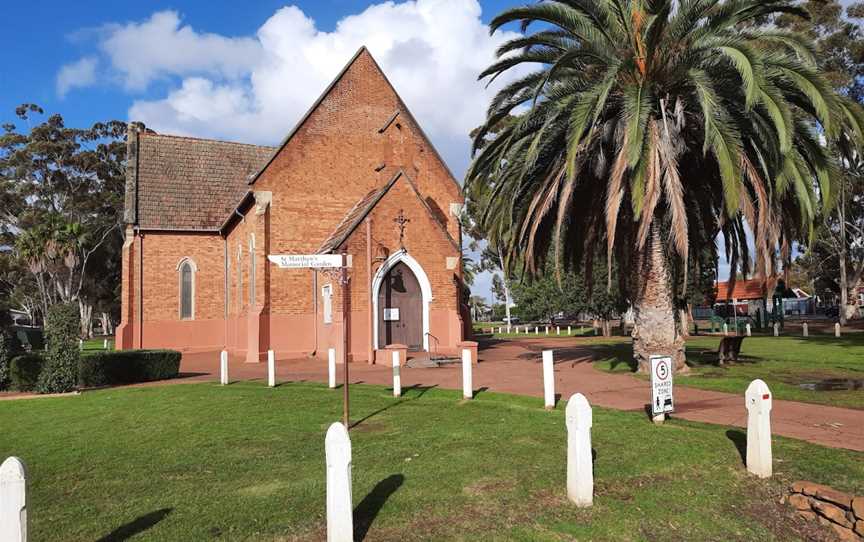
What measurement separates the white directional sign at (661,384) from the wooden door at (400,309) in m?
14.5

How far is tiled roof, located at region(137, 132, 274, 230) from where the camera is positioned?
103 ft

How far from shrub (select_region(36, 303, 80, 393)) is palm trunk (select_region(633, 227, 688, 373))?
14744 mm

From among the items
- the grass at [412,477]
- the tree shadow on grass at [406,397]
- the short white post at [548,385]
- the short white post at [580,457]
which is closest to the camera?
the grass at [412,477]

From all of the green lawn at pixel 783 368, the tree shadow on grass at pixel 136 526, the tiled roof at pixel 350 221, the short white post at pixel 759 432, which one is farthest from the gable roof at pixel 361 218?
the short white post at pixel 759 432

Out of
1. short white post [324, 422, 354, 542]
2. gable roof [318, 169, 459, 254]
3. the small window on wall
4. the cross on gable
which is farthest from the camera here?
the small window on wall

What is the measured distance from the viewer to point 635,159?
1275 cm

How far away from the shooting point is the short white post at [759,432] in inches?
289

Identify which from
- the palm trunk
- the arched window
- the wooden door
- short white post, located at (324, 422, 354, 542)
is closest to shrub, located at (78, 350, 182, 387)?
the wooden door

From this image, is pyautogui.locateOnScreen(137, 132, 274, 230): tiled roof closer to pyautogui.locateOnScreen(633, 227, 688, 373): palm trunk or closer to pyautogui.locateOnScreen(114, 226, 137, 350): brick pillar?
A: pyautogui.locateOnScreen(114, 226, 137, 350): brick pillar

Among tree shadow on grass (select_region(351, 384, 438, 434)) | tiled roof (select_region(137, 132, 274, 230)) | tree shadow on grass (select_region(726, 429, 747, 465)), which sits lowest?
tree shadow on grass (select_region(726, 429, 747, 465))

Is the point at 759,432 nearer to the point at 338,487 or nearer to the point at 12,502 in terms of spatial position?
the point at 338,487

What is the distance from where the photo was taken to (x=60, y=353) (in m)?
15.9

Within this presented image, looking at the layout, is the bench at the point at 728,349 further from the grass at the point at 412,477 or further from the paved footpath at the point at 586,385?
the grass at the point at 412,477

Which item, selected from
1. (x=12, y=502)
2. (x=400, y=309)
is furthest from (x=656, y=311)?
(x=12, y=502)
